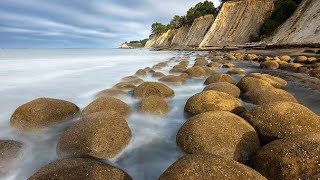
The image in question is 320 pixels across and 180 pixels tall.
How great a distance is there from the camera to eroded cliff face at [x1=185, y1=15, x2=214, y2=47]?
62531 mm

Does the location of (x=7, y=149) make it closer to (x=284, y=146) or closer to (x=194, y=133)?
(x=194, y=133)

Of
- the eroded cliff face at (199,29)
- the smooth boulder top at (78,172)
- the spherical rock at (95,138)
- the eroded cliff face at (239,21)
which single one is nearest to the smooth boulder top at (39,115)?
the spherical rock at (95,138)

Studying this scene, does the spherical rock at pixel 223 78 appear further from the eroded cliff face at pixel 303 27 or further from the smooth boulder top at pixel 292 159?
the eroded cliff face at pixel 303 27

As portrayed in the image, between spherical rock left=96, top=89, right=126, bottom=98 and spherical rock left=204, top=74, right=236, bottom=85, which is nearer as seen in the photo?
spherical rock left=96, top=89, right=126, bottom=98

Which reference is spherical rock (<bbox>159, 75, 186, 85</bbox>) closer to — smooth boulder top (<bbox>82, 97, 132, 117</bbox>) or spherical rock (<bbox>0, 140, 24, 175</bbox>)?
smooth boulder top (<bbox>82, 97, 132, 117</bbox>)

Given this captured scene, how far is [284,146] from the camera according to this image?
10.8 ft

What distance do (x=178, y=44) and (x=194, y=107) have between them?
73450 millimetres

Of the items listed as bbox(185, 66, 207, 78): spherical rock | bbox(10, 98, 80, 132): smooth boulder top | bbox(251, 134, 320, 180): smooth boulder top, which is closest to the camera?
bbox(251, 134, 320, 180): smooth boulder top

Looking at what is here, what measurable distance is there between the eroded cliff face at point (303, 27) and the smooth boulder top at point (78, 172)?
23592 mm

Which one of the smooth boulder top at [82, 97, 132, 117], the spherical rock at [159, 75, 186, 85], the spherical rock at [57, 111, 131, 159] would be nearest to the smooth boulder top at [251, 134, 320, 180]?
the spherical rock at [57, 111, 131, 159]

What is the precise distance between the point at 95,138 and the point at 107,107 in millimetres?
1775

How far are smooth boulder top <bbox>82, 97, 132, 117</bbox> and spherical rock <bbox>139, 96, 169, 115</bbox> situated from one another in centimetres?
34

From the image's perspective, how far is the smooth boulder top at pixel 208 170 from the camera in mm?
2783

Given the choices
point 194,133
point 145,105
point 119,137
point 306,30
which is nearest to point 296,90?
point 145,105
